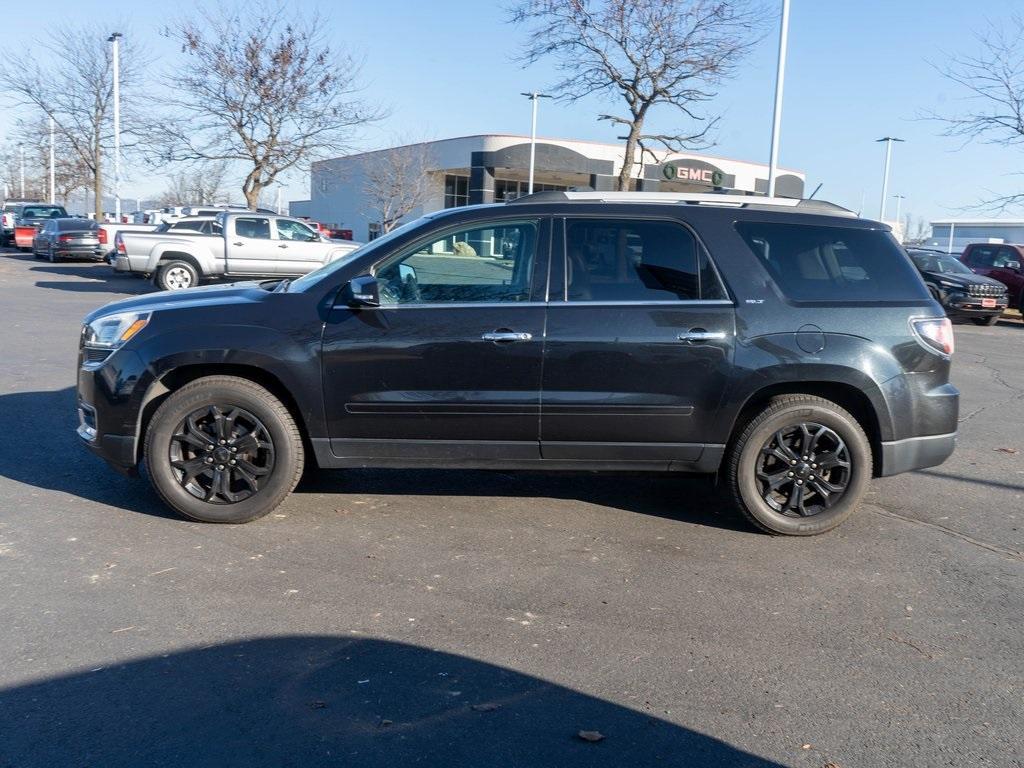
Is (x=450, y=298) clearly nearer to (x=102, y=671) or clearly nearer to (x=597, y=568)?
(x=597, y=568)

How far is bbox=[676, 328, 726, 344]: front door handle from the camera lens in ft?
17.3

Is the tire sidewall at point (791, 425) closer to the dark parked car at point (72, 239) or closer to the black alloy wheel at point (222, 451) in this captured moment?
the black alloy wheel at point (222, 451)

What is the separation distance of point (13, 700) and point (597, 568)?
8.91ft

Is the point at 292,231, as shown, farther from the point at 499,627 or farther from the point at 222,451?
the point at 499,627

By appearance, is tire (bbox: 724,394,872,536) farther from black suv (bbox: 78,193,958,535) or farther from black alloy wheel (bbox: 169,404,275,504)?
black alloy wheel (bbox: 169,404,275,504)

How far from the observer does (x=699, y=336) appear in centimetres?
526

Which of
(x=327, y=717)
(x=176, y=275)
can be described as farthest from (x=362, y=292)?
(x=176, y=275)

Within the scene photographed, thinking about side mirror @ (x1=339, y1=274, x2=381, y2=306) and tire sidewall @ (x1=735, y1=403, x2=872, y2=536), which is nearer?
side mirror @ (x1=339, y1=274, x2=381, y2=306)

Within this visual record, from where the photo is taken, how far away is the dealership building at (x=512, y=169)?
45969mm

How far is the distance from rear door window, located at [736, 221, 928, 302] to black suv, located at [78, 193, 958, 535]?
0.5 inches

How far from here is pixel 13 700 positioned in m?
3.40

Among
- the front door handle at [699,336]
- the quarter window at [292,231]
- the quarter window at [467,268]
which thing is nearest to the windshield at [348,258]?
the quarter window at [467,268]

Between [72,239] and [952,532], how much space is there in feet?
96.4

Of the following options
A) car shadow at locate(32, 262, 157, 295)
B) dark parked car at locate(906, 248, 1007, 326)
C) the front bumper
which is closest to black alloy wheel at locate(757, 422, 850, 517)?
the front bumper
